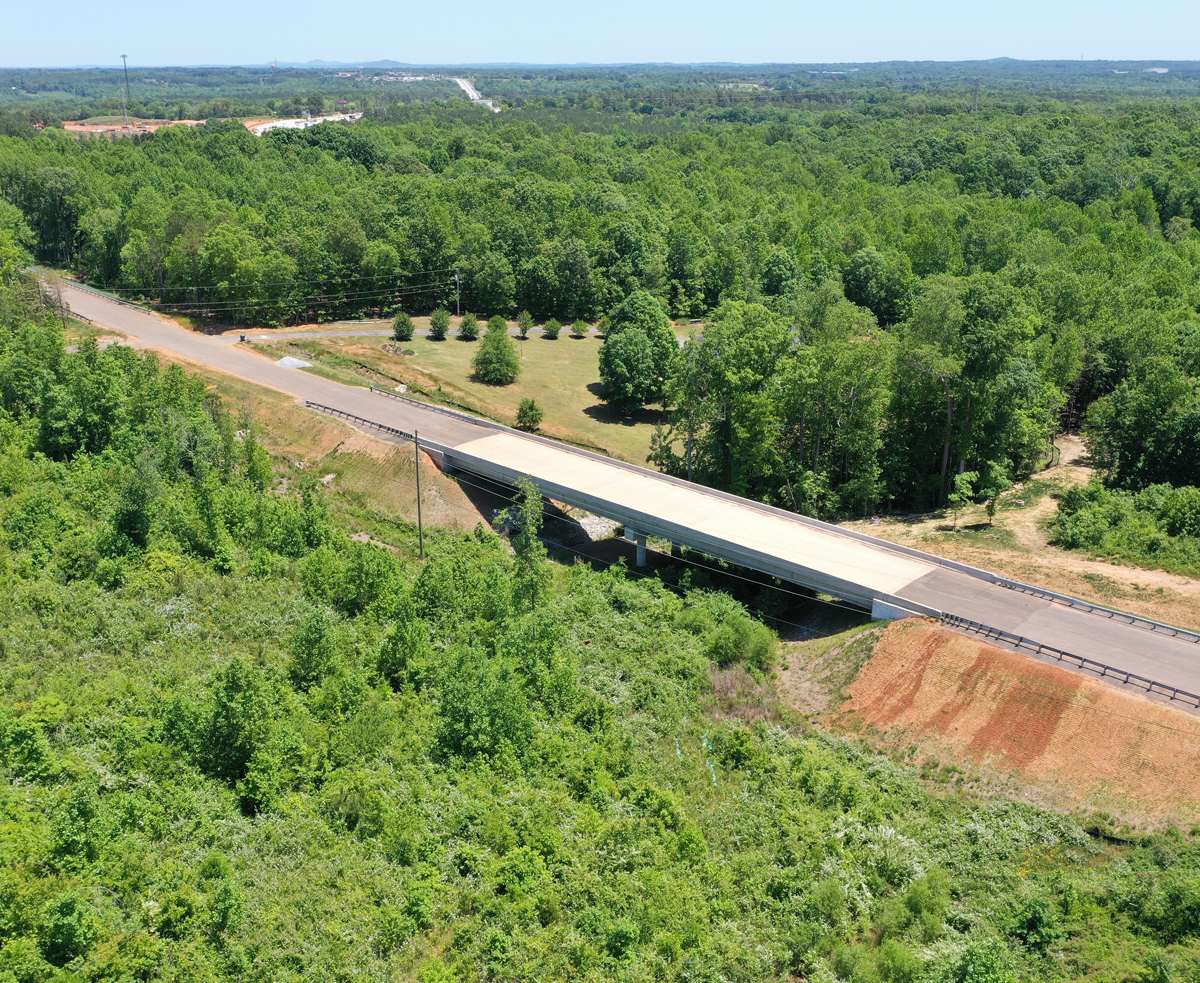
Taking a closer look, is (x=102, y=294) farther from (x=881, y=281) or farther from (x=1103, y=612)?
(x=1103, y=612)

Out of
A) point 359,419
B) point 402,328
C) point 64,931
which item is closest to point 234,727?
point 64,931

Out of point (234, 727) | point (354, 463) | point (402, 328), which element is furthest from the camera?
point (402, 328)

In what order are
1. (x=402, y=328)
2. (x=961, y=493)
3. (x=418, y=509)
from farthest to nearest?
(x=402, y=328)
(x=961, y=493)
(x=418, y=509)

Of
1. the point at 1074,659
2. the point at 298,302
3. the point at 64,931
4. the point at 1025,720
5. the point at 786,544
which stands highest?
the point at 298,302

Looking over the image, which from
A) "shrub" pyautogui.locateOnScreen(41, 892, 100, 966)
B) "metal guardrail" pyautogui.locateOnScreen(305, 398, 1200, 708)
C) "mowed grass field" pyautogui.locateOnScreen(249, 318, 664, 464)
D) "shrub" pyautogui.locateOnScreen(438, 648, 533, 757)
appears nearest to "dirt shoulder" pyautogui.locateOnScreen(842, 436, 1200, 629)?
"metal guardrail" pyautogui.locateOnScreen(305, 398, 1200, 708)

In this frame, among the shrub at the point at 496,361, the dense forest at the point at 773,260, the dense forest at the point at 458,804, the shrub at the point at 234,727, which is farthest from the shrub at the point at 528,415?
the shrub at the point at 234,727

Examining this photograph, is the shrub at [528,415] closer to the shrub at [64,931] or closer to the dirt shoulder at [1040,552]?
the dirt shoulder at [1040,552]

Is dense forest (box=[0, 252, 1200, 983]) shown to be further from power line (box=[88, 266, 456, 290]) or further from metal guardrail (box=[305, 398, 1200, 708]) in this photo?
power line (box=[88, 266, 456, 290])
